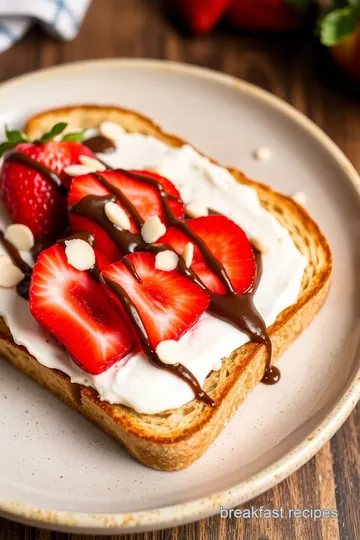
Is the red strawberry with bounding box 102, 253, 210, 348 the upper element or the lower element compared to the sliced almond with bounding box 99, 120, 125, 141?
upper

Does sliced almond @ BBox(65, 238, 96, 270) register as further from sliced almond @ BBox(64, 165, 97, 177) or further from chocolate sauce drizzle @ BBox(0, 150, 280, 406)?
sliced almond @ BBox(64, 165, 97, 177)

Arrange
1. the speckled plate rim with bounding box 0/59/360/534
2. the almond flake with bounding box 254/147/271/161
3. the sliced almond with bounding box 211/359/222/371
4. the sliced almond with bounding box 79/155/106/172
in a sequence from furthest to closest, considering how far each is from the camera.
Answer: the almond flake with bounding box 254/147/271/161
the sliced almond with bounding box 79/155/106/172
the sliced almond with bounding box 211/359/222/371
the speckled plate rim with bounding box 0/59/360/534

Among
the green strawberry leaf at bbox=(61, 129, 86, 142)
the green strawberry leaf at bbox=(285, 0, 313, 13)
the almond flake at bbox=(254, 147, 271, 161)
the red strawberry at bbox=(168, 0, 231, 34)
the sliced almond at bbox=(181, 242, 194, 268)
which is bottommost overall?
the green strawberry leaf at bbox=(61, 129, 86, 142)

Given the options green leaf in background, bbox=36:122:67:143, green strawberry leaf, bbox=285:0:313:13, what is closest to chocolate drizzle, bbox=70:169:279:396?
green leaf in background, bbox=36:122:67:143

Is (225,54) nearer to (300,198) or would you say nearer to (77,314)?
(300,198)

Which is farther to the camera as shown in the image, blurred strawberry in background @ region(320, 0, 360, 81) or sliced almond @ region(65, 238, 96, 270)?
blurred strawberry in background @ region(320, 0, 360, 81)

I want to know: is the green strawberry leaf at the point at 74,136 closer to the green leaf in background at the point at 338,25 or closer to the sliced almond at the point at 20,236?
the sliced almond at the point at 20,236

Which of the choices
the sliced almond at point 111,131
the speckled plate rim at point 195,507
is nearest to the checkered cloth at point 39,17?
the sliced almond at point 111,131
